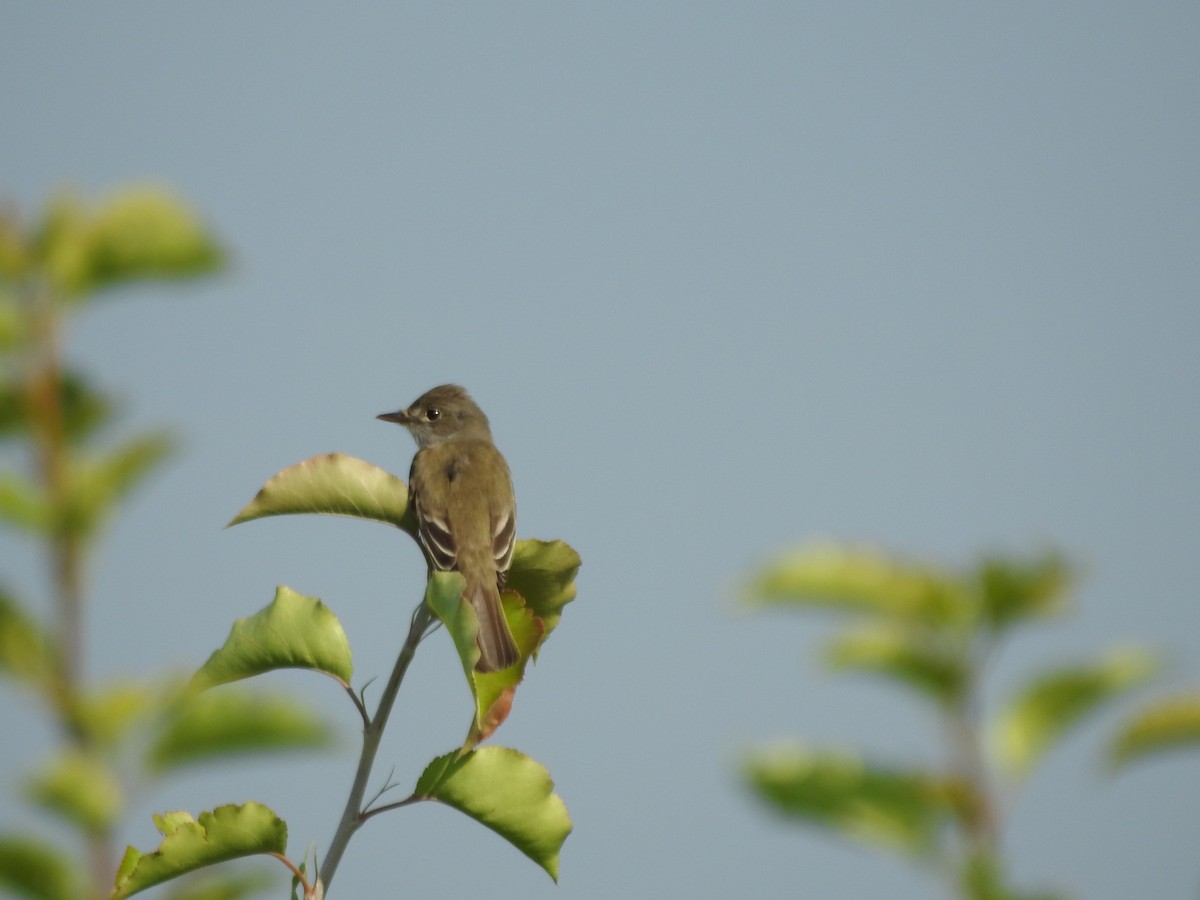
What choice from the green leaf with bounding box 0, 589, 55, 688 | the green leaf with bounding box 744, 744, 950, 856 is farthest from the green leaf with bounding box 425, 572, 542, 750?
the green leaf with bounding box 0, 589, 55, 688

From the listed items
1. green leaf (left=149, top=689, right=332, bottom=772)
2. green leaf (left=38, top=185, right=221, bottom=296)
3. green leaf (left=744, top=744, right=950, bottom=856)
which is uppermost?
green leaf (left=38, top=185, right=221, bottom=296)

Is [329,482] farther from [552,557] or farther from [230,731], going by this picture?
[230,731]

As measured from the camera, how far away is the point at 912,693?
2.87 meters

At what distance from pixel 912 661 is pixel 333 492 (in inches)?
63.2

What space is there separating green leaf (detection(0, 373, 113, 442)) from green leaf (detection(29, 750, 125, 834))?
1307 mm

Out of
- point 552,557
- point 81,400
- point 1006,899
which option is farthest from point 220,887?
point 1006,899

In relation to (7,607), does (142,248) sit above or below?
above

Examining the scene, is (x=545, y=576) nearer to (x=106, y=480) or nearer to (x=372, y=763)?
(x=372, y=763)

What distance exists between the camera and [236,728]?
4.48 metres

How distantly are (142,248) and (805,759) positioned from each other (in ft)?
12.5

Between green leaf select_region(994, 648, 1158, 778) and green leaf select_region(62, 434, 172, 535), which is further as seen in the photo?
green leaf select_region(62, 434, 172, 535)

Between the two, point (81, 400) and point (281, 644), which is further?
point (81, 400)

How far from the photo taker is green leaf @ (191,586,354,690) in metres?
3.16

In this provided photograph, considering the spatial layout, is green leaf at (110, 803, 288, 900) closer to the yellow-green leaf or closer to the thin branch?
the thin branch
